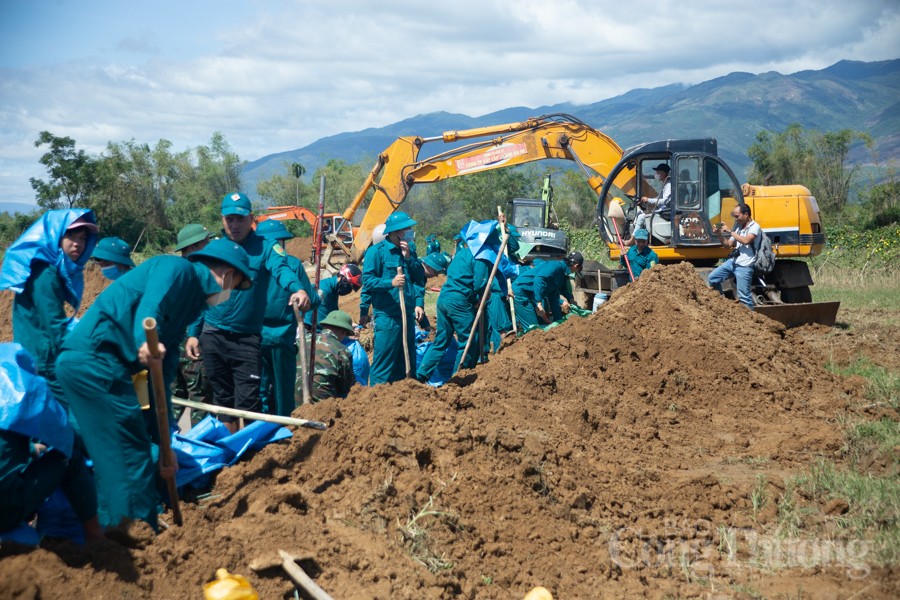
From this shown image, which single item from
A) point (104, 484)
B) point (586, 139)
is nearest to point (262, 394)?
point (104, 484)

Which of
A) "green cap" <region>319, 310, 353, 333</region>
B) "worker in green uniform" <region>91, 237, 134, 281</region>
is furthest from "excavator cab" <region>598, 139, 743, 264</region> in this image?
"worker in green uniform" <region>91, 237, 134, 281</region>

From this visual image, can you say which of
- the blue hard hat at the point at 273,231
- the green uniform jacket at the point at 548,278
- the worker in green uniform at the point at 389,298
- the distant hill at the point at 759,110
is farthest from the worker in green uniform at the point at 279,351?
the distant hill at the point at 759,110

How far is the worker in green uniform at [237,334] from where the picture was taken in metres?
6.16

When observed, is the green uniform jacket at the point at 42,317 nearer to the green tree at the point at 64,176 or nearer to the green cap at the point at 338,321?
the green cap at the point at 338,321

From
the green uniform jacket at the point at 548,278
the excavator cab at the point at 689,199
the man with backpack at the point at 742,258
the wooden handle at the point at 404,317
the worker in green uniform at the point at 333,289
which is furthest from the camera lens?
the excavator cab at the point at 689,199

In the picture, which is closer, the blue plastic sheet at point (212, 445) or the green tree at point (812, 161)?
the blue plastic sheet at point (212, 445)

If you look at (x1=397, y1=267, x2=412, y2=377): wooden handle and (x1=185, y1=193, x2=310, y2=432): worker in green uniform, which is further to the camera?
(x1=397, y1=267, x2=412, y2=377): wooden handle

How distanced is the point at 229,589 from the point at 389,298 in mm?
4829

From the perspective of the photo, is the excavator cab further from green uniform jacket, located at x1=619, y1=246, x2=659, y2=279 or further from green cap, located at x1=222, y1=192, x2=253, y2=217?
green cap, located at x1=222, y1=192, x2=253, y2=217

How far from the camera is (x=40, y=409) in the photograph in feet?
11.7

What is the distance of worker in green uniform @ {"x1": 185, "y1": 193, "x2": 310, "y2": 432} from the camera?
6164 millimetres

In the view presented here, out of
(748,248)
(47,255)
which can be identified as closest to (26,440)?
(47,255)

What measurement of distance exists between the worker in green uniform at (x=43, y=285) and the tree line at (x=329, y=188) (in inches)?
725

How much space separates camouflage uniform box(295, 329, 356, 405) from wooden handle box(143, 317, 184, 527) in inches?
119
